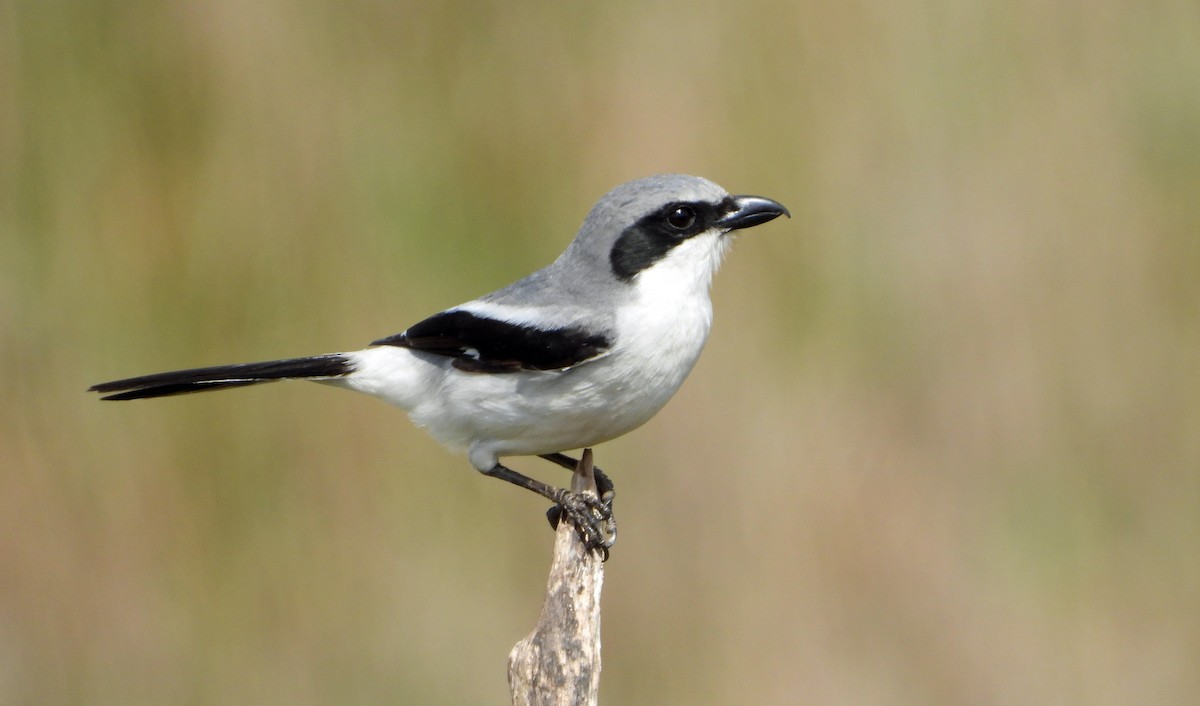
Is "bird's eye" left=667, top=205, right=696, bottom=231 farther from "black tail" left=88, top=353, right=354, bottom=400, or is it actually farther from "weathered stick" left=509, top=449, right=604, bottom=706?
"black tail" left=88, top=353, right=354, bottom=400

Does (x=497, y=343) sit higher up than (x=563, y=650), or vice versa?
(x=497, y=343)

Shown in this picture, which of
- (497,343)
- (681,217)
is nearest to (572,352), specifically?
(497,343)

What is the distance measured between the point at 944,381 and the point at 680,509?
159cm

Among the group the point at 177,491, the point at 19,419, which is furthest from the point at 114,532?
the point at 19,419

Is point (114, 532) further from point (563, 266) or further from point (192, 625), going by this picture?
point (563, 266)

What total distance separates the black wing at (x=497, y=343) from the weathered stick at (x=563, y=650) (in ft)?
2.08

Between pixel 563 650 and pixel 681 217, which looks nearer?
pixel 563 650

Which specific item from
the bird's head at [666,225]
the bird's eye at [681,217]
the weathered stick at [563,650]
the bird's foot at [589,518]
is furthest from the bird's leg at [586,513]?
the bird's eye at [681,217]

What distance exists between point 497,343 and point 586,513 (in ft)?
1.89

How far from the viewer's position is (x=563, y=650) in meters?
2.55

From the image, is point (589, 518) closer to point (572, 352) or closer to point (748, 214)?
point (572, 352)

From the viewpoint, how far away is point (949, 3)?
5.72m

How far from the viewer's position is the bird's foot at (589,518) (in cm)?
310

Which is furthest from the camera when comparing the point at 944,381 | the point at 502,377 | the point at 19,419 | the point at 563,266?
the point at 944,381
